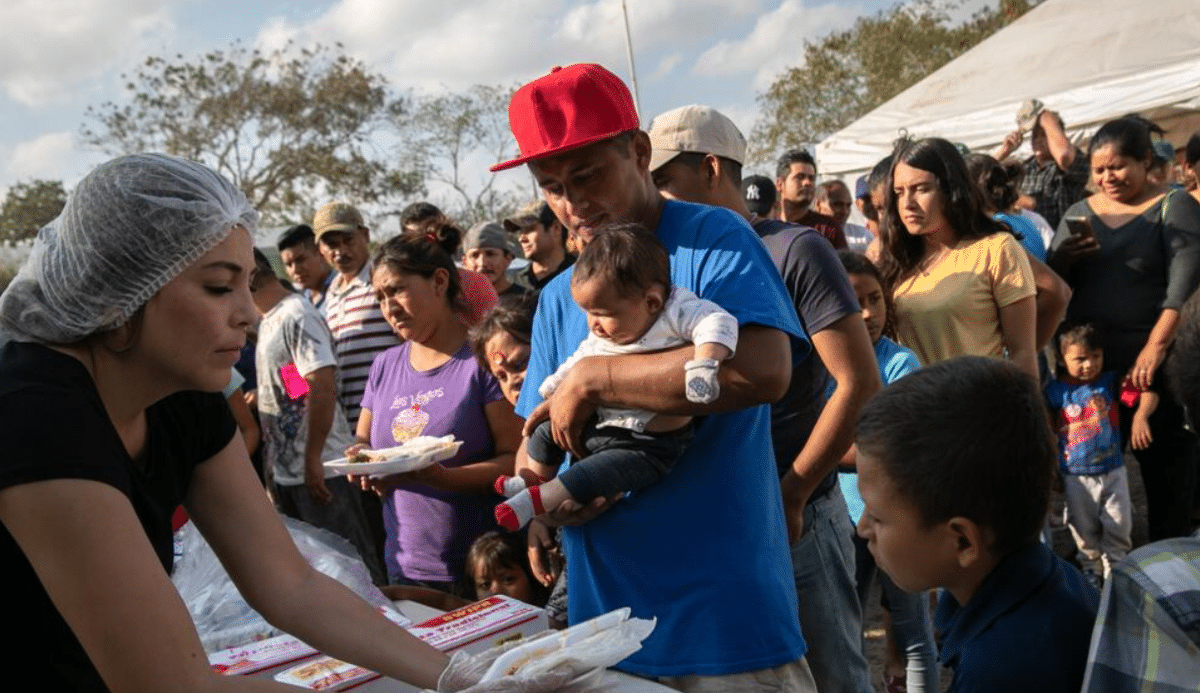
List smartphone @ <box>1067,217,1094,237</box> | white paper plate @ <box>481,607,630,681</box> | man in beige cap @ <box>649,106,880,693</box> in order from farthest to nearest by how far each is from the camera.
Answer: smartphone @ <box>1067,217,1094,237</box>, man in beige cap @ <box>649,106,880,693</box>, white paper plate @ <box>481,607,630,681</box>

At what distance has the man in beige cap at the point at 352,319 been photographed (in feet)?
15.6

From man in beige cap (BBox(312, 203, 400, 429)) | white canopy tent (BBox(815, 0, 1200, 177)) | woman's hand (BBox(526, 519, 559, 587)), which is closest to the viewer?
woman's hand (BBox(526, 519, 559, 587))

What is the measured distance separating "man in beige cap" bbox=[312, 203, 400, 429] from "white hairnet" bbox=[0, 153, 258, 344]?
10.6 feet

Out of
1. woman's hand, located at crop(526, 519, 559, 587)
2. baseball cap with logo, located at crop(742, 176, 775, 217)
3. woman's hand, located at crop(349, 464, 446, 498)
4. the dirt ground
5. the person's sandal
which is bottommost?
the dirt ground

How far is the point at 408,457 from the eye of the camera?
2908mm

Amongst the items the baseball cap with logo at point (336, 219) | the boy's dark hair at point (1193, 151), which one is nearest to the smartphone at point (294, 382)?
the baseball cap with logo at point (336, 219)

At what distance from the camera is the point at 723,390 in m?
1.81

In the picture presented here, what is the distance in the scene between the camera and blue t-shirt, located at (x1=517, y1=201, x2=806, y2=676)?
5.90 ft

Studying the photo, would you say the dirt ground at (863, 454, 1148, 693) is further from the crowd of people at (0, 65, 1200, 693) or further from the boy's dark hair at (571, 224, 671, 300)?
the boy's dark hair at (571, 224, 671, 300)

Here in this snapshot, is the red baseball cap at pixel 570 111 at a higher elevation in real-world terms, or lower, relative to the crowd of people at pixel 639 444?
higher

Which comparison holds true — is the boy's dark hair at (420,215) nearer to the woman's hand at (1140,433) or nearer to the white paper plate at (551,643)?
the woman's hand at (1140,433)

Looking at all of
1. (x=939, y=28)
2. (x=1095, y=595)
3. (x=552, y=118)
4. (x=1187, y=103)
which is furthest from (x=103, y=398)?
(x=939, y=28)

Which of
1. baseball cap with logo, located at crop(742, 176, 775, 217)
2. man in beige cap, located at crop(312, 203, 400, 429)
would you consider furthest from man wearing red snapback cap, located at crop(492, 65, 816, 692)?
baseball cap with logo, located at crop(742, 176, 775, 217)

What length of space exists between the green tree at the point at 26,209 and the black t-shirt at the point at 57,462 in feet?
106
